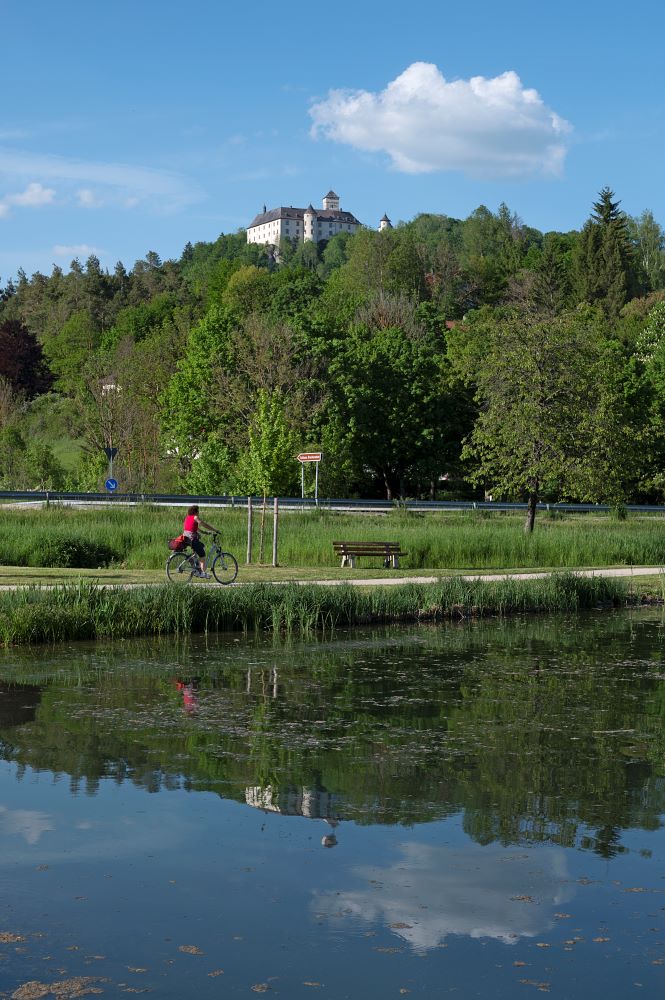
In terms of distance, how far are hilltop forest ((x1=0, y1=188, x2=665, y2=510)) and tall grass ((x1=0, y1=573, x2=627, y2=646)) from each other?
602 inches

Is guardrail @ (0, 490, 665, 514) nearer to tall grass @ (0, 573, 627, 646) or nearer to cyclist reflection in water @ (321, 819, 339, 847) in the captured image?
tall grass @ (0, 573, 627, 646)

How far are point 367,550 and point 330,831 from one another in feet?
65.5

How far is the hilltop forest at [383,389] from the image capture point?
129 ft

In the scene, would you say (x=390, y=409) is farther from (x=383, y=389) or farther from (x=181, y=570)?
(x=181, y=570)

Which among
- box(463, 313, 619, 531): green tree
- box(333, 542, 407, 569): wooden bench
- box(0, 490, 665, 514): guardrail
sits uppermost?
box(463, 313, 619, 531): green tree

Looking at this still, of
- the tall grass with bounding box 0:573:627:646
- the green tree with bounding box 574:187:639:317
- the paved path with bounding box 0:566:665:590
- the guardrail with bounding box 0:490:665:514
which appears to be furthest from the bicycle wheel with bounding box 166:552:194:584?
the green tree with bounding box 574:187:639:317

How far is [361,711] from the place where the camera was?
14039 mm

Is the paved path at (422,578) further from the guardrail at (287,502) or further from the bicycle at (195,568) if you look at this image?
the guardrail at (287,502)

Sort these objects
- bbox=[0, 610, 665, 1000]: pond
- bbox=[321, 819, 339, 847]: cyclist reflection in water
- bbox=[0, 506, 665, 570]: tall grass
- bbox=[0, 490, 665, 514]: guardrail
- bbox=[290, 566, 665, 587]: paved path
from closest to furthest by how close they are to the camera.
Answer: bbox=[0, 610, 665, 1000]: pond
bbox=[321, 819, 339, 847]: cyclist reflection in water
bbox=[290, 566, 665, 587]: paved path
bbox=[0, 506, 665, 570]: tall grass
bbox=[0, 490, 665, 514]: guardrail

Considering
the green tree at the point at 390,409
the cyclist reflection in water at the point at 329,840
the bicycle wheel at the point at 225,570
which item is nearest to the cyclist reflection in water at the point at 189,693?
the cyclist reflection in water at the point at 329,840

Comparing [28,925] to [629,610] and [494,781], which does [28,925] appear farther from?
[629,610]

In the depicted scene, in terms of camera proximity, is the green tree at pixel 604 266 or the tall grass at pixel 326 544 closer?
the tall grass at pixel 326 544

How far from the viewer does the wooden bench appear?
29.2 m

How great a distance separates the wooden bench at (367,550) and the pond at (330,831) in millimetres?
12351
